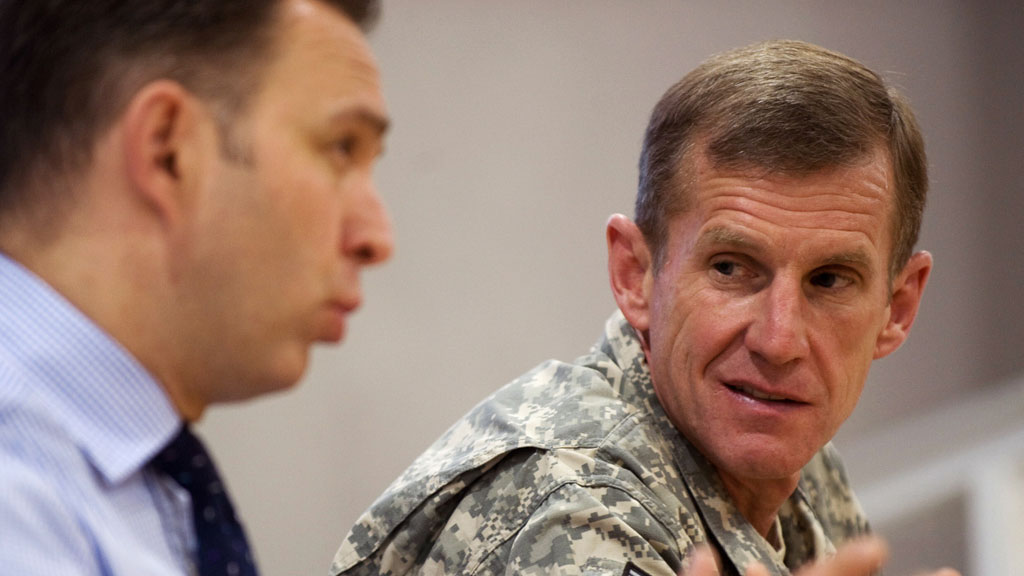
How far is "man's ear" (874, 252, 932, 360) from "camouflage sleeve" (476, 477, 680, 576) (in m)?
0.50

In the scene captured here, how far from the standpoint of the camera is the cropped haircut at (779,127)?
156 cm

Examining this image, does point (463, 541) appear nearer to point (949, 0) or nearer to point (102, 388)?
point (102, 388)

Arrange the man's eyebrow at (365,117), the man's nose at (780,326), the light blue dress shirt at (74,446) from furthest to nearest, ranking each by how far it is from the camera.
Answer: the man's nose at (780,326), the man's eyebrow at (365,117), the light blue dress shirt at (74,446)

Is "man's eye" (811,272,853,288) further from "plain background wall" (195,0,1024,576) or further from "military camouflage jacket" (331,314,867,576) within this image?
"plain background wall" (195,0,1024,576)

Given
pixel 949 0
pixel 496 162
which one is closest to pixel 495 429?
pixel 496 162

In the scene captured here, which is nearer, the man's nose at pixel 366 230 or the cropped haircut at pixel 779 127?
the man's nose at pixel 366 230

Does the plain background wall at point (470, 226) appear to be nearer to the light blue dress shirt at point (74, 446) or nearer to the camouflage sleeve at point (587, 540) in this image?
the camouflage sleeve at point (587, 540)

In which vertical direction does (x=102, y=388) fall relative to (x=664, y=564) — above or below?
above

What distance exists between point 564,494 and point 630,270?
403mm

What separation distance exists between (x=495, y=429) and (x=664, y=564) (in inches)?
12.7

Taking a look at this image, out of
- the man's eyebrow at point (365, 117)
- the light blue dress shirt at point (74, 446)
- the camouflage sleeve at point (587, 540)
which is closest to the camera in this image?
the light blue dress shirt at point (74, 446)

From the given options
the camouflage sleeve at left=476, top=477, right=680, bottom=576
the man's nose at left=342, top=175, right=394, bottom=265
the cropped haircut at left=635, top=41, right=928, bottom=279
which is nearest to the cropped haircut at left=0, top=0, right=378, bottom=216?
the man's nose at left=342, top=175, right=394, bottom=265

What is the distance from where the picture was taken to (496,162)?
354 centimetres

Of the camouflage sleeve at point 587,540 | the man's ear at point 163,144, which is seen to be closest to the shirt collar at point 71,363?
the man's ear at point 163,144
